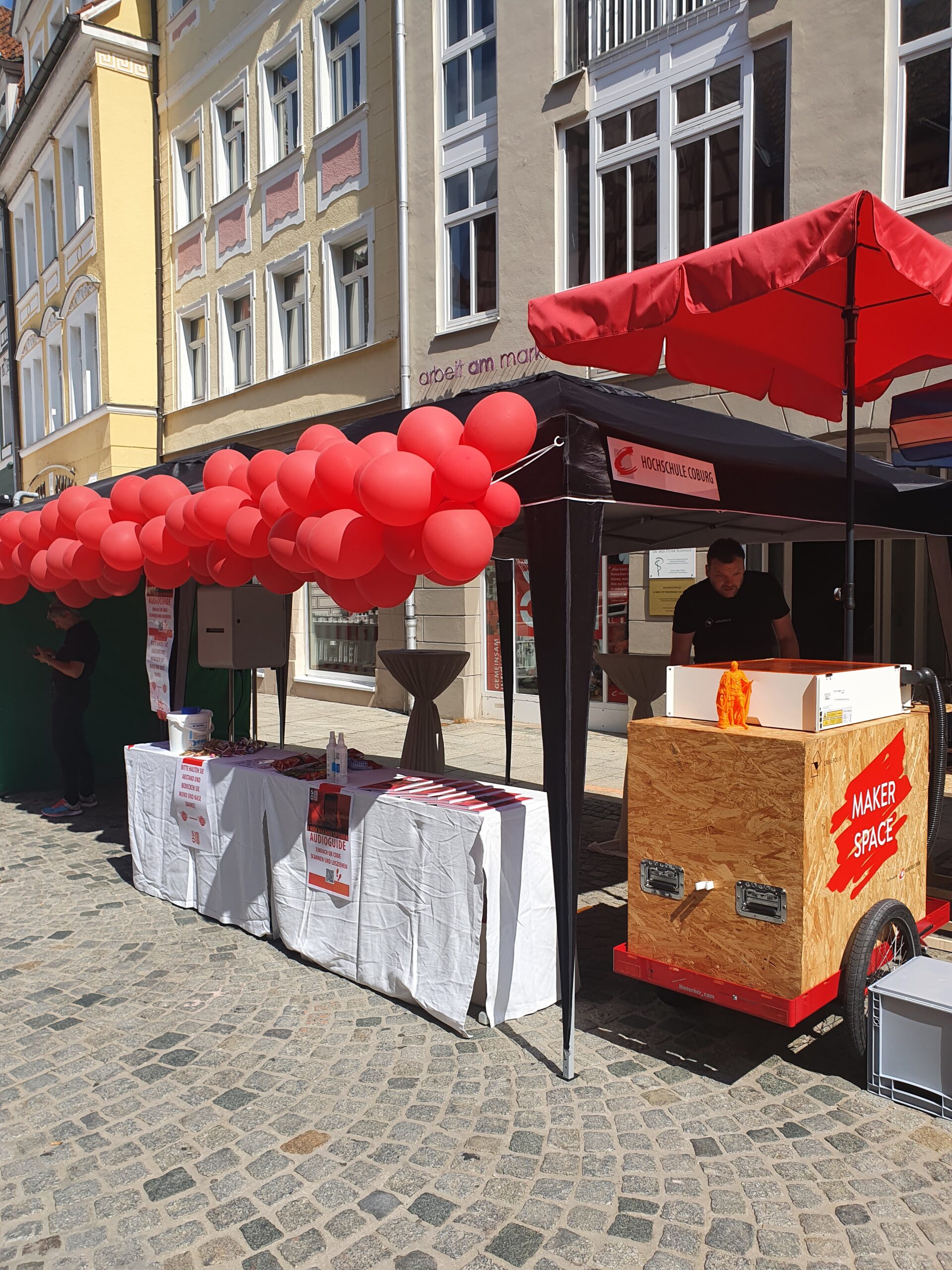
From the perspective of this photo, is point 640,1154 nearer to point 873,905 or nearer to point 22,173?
point 873,905

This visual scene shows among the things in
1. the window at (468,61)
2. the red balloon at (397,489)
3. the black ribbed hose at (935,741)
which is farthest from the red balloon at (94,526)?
the window at (468,61)

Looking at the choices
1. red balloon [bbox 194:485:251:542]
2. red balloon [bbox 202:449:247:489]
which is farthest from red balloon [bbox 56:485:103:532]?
red balloon [bbox 194:485:251:542]

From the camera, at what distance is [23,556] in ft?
20.5

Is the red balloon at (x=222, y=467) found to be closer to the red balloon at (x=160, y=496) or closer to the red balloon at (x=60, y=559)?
the red balloon at (x=160, y=496)

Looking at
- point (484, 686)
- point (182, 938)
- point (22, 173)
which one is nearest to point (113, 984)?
point (182, 938)

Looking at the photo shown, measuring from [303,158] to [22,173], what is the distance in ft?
42.6

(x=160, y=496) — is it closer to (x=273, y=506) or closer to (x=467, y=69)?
(x=273, y=506)

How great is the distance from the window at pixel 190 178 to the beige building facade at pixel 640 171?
6.65m

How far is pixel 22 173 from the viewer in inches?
912

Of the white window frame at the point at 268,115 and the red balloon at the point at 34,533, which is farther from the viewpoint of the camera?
the white window frame at the point at 268,115

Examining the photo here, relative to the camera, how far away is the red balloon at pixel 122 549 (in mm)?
5156

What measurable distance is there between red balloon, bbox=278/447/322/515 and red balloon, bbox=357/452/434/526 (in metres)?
0.47

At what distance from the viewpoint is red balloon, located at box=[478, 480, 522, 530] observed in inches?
133

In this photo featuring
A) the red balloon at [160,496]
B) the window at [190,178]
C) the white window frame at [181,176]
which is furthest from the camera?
the window at [190,178]
